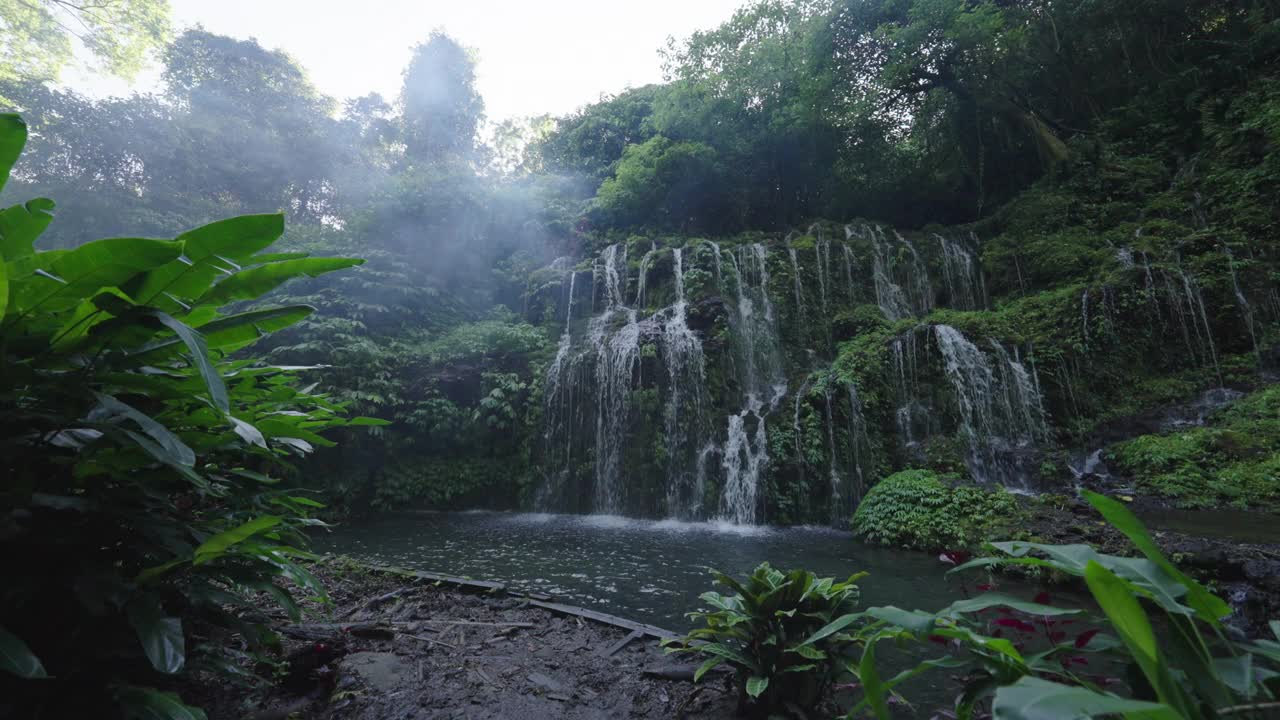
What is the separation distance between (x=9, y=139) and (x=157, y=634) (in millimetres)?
1223

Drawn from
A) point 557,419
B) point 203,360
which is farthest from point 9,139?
point 557,419

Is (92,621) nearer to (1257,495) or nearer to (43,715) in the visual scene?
(43,715)

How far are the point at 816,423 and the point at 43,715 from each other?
8449 millimetres

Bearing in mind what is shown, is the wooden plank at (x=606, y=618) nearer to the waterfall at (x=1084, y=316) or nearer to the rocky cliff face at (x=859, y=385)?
the rocky cliff face at (x=859, y=385)

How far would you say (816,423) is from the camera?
8.24 metres

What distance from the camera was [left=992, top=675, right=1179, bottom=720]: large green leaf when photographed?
609mm

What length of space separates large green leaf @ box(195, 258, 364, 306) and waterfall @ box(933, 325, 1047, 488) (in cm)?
907

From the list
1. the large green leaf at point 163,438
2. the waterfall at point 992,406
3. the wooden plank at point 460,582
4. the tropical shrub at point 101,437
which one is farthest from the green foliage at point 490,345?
the large green leaf at point 163,438

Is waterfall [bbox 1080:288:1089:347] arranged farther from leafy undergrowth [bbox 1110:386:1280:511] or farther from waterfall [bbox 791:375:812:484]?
waterfall [bbox 791:375:812:484]

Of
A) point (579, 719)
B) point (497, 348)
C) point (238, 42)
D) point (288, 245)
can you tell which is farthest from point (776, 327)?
point (238, 42)

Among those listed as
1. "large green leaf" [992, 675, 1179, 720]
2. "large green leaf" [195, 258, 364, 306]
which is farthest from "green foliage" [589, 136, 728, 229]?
"large green leaf" [992, 675, 1179, 720]

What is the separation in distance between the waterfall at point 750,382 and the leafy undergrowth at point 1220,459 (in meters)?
5.17

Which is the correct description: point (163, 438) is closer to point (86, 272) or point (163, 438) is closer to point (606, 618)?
point (86, 272)

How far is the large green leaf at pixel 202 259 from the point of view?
3.86 ft
